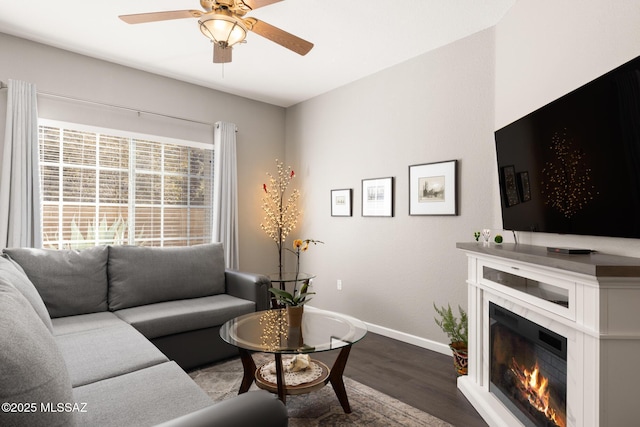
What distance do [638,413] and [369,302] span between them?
2560mm

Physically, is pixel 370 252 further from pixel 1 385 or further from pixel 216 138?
pixel 1 385

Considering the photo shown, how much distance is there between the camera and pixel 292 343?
198 cm

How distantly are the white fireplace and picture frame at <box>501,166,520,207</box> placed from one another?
543 mm

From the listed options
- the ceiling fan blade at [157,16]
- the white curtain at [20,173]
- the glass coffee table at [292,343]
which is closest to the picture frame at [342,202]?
the glass coffee table at [292,343]

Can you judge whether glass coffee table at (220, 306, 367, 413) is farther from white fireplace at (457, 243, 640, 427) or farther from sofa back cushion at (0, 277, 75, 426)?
sofa back cushion at (0, 277, 75, 426)

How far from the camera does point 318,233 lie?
4.48m

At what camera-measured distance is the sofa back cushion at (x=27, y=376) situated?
2.51ft

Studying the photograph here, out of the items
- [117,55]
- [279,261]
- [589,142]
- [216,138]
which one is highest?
[117,55]

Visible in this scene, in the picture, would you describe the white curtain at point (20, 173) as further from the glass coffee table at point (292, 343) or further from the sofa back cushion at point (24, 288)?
the glass coffee table at point (292, 343)

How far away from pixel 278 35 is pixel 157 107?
2.25 metres

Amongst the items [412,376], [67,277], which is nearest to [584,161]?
[412,376]

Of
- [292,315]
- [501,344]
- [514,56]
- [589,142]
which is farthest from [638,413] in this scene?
[514,56]

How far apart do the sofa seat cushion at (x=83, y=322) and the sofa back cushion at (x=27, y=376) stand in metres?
1.56

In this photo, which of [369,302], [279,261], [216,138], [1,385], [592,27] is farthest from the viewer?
[279,261]
